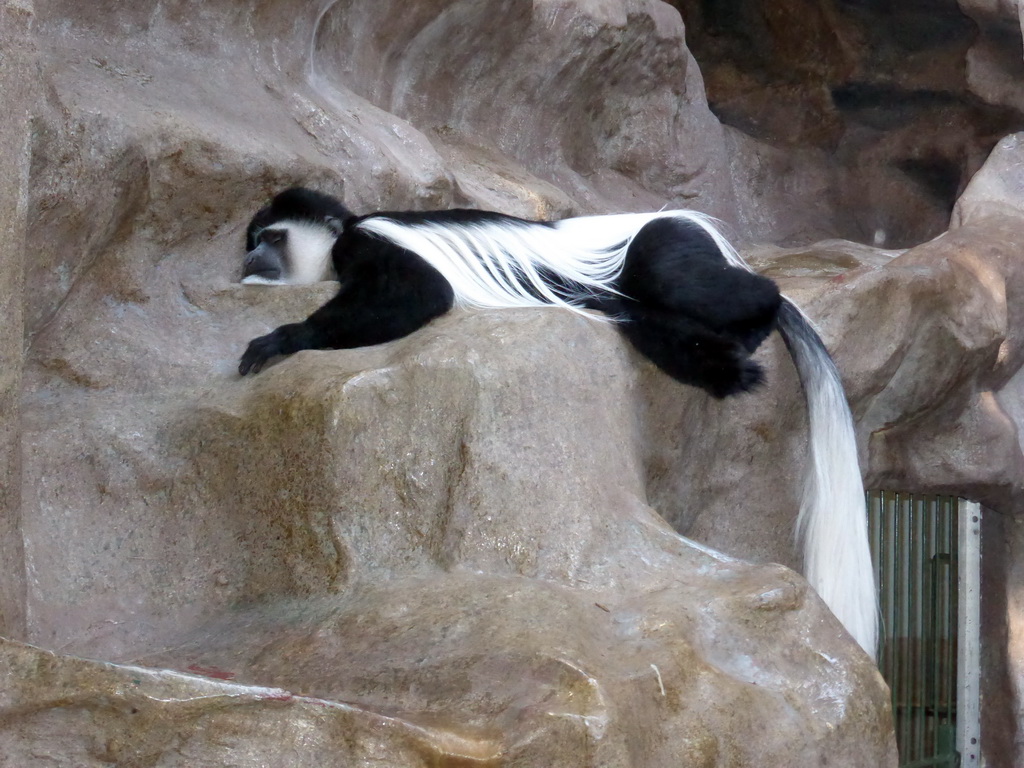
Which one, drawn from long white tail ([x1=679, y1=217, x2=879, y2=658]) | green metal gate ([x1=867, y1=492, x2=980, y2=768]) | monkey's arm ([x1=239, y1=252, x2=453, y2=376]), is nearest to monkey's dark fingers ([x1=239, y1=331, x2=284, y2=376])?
monkey's arm ([x1=239, y1=252, x2=453, y2=376])

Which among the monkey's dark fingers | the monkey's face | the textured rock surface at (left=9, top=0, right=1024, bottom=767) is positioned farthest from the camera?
the monkey's face

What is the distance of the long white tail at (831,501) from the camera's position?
2252mm

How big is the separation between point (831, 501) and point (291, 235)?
127 centimetres

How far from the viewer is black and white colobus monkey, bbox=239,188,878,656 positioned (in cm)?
230

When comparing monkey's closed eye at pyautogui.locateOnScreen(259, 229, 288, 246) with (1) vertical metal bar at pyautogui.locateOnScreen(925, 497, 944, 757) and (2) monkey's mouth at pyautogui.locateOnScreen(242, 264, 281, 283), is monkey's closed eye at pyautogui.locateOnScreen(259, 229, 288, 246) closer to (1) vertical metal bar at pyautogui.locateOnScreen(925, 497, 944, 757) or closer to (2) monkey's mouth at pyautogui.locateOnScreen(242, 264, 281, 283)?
(2) monkey's mouth at pyautogui.locateOnScreen(242, 264, 281, 283)

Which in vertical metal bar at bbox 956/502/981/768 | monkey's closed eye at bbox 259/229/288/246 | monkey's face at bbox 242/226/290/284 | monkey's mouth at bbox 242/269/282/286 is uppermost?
monkey's closed eye at bbox 259/229/288/246

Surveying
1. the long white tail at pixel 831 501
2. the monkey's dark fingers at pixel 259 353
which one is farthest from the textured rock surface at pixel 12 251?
the long white tail at pixel 831 501

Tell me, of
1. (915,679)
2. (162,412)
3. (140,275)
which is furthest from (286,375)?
(915,679)

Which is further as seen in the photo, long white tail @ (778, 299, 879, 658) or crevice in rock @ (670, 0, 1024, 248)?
crevice in rock @ (670, 0, 1024, 248)

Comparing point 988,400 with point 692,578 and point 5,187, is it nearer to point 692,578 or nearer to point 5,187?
point 692,578

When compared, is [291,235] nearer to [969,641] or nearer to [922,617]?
[922,617]

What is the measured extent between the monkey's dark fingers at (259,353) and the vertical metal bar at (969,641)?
2.43 metres

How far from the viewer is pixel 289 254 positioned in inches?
106

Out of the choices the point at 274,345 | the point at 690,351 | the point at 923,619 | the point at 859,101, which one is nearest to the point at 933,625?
the point at 923,619
